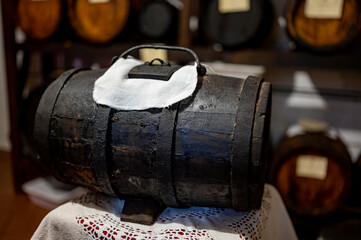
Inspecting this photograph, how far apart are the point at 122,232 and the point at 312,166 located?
1170mm

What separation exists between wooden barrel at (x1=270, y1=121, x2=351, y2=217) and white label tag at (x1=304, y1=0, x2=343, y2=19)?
24.5 inches

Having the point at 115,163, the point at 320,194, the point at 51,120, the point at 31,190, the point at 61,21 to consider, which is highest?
the point at 61,21

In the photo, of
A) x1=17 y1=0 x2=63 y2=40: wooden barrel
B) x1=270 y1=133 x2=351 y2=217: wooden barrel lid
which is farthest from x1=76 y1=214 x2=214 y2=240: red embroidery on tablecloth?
x1=17 y1=0 x2=63 y2=40: wooden barrel

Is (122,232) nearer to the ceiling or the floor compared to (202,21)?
nearer to the floor

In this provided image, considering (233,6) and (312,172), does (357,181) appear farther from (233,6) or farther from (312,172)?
(233,6)

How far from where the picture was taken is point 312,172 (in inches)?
73.3

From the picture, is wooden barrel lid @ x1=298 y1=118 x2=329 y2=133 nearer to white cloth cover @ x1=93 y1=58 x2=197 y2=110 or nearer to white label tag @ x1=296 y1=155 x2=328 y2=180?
white label tag @ x1=296 y1=155 x2=328 y2=180

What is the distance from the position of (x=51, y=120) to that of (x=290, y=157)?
127 cm

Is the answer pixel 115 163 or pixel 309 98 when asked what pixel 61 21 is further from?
pixel 309 98

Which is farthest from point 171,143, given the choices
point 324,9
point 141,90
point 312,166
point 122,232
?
point 324,9

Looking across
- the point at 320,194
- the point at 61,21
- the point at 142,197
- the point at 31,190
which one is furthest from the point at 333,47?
the point at 31,190

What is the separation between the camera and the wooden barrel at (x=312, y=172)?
1821 millimetres

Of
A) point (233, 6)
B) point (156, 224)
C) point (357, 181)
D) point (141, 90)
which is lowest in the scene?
point (357, 181)

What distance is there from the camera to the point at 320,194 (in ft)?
6.18
